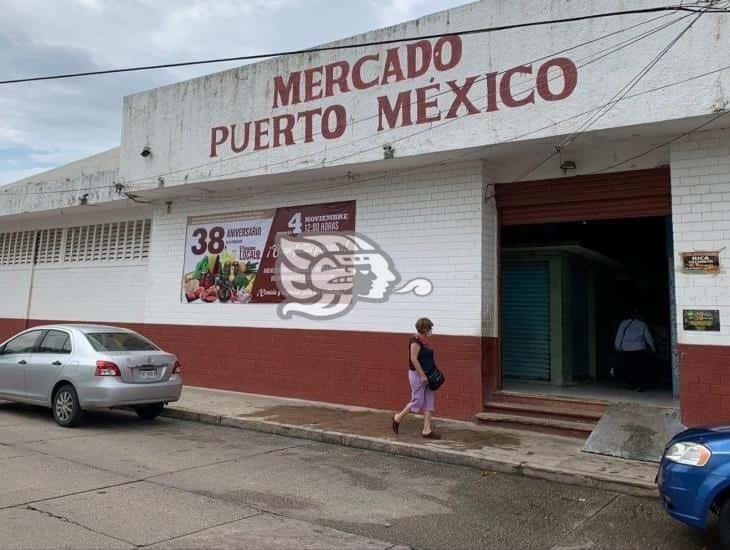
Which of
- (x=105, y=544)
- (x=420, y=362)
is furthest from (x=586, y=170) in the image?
(x=105, y=544)

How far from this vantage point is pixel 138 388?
9148mm

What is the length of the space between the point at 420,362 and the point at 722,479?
454cm

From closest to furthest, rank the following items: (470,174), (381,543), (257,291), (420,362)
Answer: (381,543), (420,362), (470,174), (257,291)

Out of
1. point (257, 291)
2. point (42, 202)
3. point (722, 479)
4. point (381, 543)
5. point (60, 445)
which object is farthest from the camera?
point (42, 202)

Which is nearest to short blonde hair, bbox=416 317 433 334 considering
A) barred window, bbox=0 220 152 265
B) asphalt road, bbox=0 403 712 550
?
asphalt road, bbox=0 403 712 550

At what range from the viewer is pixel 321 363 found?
11.6 m

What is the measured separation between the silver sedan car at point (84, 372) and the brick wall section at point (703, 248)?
767 cm

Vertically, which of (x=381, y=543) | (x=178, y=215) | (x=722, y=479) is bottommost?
(x=381, y=543)

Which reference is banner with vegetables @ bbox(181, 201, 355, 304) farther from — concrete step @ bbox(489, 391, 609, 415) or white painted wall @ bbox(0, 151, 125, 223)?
concrete step @ bbox(489, 391, 609, 415)

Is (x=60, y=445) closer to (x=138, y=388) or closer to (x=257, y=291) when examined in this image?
(x=138, y=388)

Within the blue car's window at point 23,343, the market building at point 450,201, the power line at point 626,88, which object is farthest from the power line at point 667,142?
the blue car's window at point 23,343

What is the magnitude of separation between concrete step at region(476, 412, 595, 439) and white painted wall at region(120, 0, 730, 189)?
14.0 feet

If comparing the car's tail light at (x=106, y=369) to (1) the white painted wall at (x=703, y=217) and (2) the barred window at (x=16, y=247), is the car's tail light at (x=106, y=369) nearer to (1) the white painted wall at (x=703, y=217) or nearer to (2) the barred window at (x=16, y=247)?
(1) the white painted wall at (x=703, y=217)

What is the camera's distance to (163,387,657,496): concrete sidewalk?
270 inches
